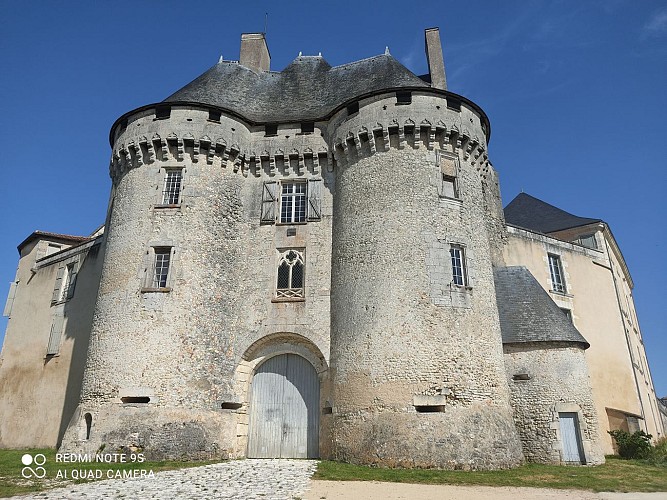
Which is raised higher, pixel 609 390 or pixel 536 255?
pixel 536 255

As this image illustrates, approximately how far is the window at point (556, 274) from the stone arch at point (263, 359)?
914 centimetres

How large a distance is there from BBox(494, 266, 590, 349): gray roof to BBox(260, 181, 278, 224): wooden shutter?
651 cm

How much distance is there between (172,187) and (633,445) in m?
14.5

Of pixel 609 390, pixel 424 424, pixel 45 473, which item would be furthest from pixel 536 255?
pixel 45 473

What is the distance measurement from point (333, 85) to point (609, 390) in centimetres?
1349

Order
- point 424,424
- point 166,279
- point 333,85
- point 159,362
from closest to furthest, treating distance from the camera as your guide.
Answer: point 424,424 → point 159,362 → point 166,279 → point 333,85

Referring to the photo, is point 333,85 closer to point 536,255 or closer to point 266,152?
point 266,152

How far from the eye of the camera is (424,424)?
10844 millimetres

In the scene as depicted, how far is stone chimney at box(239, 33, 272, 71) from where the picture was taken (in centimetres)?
1812

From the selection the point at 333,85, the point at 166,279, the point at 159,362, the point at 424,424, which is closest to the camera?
the point at 424,424

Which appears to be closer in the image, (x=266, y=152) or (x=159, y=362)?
(x=159, y=362)

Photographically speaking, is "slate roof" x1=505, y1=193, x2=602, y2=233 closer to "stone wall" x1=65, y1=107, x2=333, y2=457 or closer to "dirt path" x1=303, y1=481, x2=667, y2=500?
"stone wall" x1=65, y1=107, x2=333, y2=457

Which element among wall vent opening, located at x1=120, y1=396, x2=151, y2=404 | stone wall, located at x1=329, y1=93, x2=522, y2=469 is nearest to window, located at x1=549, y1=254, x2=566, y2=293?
stone wall, located at x1=329, y1=93, x2=522, y2=469

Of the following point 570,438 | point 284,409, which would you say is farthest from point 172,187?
point 570,438
